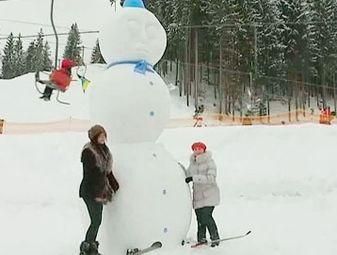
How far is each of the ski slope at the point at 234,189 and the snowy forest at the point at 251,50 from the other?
2719cm

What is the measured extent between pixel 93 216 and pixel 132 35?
7.43ft

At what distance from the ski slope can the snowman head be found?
121 cm

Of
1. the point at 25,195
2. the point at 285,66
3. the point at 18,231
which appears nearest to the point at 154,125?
the point at 18,231

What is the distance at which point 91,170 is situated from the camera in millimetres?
5574

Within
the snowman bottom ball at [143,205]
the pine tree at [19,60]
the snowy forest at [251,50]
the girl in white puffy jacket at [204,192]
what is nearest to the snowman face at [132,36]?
the snowman bottom ball at [143,205]

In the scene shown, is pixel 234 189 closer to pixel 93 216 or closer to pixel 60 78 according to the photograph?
pixel 93 216

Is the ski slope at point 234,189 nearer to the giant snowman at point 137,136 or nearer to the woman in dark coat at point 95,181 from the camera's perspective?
the giant snowman at point 137,136

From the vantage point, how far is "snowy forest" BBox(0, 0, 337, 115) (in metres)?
43.6

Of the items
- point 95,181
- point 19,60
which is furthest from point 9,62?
point 95,181

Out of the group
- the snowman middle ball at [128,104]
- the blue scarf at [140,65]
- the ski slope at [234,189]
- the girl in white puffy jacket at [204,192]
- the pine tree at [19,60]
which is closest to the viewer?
the snowman middle ball at [128,104]

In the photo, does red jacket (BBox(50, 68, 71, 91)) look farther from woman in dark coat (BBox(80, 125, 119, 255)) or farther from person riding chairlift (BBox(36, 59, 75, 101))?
woman in dark coat (BBox(80, 125, 119, 255))

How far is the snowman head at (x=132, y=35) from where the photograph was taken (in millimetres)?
6305

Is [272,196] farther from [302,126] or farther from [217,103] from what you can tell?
[217,103]

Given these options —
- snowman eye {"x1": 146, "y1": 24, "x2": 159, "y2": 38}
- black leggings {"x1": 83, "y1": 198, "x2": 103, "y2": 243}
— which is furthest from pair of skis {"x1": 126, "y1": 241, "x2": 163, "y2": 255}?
snowman eye {"x1": 146, "y1": 24, "x2": 159, "y2": 38}
